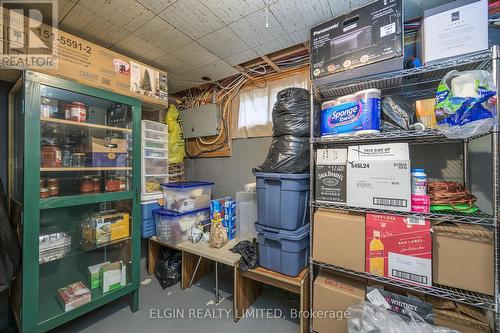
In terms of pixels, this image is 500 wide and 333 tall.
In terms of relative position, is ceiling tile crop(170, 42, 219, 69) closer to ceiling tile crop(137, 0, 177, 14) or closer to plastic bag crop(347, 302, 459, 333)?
ceiling tile crop(137, 0, 177, 14)

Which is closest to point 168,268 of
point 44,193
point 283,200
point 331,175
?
point 44,193

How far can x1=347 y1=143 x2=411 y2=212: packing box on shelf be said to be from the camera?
1131 mm

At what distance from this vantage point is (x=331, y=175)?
4.49 ft

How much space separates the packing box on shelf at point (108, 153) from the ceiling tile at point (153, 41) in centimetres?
81

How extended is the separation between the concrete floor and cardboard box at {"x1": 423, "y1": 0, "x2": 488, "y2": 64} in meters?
2.00

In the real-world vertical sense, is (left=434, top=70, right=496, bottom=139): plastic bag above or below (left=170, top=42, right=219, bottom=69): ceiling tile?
below

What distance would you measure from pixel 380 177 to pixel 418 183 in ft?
0.60

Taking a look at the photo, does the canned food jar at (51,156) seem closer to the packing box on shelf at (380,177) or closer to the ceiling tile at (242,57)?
the ceiling tile at (242,57)

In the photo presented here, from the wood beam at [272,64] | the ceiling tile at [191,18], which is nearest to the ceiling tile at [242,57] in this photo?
the wood beam at [272,64]

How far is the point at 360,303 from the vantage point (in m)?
1.23

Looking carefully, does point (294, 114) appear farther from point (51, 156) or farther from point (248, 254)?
point (51, 156)

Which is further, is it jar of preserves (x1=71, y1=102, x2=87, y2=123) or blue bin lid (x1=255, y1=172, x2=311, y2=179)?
jar of preserves (x1=71, y1=102, x2=87, y2=123)

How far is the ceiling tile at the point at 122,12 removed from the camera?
1321 mm

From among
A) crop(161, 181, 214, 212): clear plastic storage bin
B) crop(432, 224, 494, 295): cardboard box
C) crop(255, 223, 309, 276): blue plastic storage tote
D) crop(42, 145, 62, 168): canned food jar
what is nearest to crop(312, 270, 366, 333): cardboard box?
crop(255, 223, 309, 276): blue plastic storage tote
